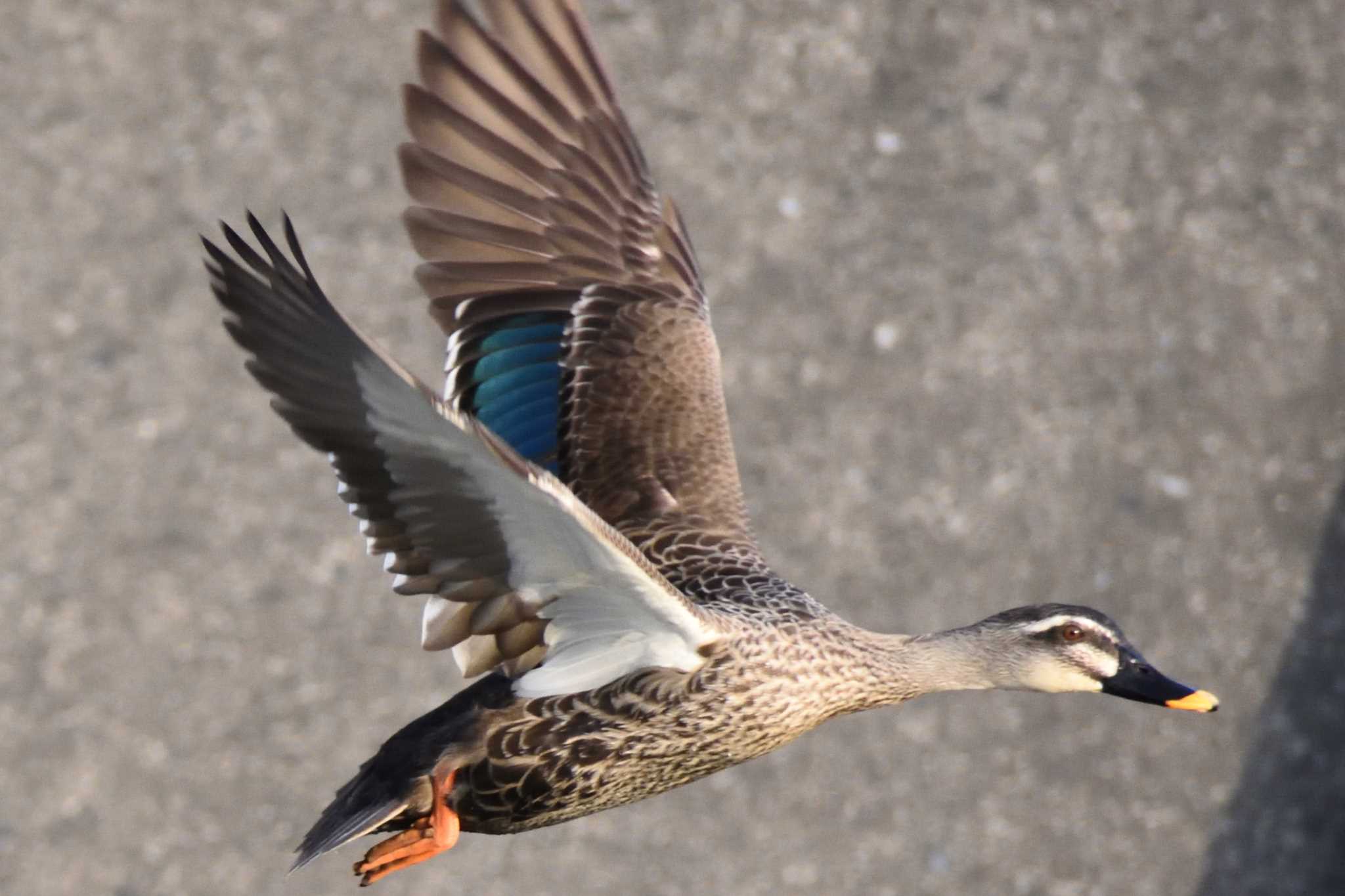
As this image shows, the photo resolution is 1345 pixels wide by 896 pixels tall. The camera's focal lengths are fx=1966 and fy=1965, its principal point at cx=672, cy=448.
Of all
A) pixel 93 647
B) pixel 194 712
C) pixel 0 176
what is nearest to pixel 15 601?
pixel 93 647

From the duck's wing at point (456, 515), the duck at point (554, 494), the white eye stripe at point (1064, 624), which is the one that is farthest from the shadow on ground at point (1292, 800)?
the duck's wing at point (456, 515)

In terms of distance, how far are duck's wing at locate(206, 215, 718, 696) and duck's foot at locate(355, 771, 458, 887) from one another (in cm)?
28

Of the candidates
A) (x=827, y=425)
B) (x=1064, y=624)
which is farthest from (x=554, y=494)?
(x=827, y=425)

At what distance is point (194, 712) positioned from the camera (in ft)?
25.5

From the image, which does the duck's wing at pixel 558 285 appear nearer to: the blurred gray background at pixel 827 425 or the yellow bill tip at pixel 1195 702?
the yellow bill tip at pixel 1195 702

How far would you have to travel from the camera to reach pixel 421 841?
4109 millimetres

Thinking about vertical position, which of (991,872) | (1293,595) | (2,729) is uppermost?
(2,729)

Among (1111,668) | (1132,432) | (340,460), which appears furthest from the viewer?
(1132,432)

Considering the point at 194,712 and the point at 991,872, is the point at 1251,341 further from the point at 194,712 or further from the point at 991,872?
the point at 194,712

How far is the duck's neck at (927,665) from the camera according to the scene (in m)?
4.27

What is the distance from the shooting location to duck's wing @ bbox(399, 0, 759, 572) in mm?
4719

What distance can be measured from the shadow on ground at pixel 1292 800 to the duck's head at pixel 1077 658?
4.15 meters

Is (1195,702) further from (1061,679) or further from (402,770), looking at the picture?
(402,770)

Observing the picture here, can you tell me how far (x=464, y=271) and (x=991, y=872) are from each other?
423 cm
